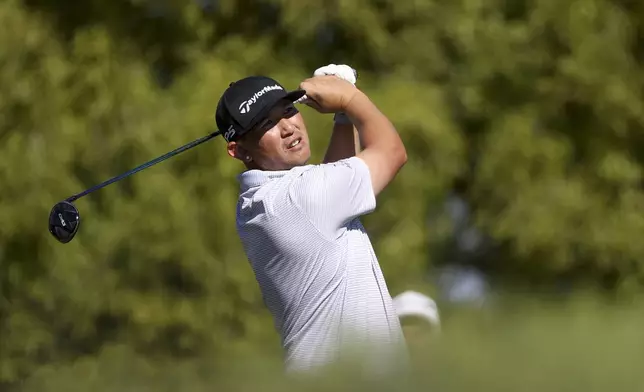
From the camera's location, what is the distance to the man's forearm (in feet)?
14.1

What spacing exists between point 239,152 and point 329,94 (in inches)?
13.5

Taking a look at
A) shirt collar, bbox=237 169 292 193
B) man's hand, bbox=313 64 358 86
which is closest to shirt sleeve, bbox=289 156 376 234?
shirt collar, bbox=237 169 292 193

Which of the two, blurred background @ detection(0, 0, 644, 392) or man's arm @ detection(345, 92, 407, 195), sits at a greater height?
blurred background @ detection(0, 0, 644, 392)

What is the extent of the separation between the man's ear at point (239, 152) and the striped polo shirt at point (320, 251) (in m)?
0.21

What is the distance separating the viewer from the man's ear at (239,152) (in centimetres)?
382

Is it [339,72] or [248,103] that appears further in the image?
[339,72]

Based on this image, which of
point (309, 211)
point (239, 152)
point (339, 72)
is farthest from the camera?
point (339, 72)

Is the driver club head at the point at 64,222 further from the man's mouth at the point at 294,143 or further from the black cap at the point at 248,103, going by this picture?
the man's mouth at the point at 294,143

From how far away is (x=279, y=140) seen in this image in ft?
12.3

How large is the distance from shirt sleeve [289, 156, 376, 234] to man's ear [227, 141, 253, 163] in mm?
305

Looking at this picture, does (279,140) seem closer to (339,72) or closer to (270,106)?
(270,106)

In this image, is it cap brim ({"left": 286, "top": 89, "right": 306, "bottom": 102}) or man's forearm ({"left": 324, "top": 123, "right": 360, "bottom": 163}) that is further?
man's forearm ({"left": 324, "top": 123, "right": 360, "bottom": 163})

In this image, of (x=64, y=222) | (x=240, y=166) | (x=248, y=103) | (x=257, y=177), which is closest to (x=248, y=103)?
(x=248, y=103)

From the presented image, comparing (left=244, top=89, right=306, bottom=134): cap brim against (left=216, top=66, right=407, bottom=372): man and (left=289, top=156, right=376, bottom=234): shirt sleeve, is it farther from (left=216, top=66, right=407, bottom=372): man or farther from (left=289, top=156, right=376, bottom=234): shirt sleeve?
(left=289, top=156, right=376, bottom=234): shirt sleeve
